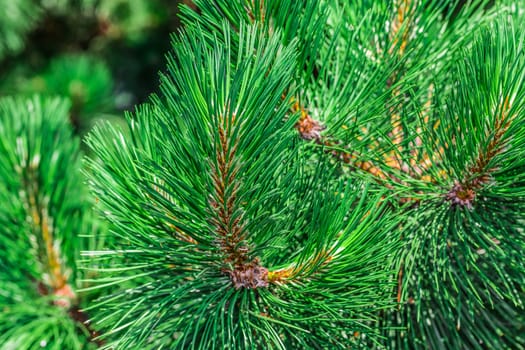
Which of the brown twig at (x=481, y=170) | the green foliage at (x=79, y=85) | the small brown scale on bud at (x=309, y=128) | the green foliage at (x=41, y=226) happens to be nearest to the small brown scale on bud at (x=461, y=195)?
the brown twig at (x=481, y=170)

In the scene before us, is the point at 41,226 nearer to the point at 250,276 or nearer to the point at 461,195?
the point at 250,276

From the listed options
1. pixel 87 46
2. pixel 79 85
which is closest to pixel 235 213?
pixel 79 85

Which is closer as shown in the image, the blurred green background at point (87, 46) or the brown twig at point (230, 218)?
the brown twig at point (230, 218)

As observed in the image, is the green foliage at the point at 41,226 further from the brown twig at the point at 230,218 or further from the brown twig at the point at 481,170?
the brown twig at the point at 481,170

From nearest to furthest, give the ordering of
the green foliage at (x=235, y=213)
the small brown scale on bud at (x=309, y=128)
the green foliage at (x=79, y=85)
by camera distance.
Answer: the green foliage at (x=235, y=213) < the small brown scale on bud at (x=309, y=128) < the green foliage at (x=79, y=85)

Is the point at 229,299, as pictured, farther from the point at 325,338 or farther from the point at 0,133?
the point at 0,133

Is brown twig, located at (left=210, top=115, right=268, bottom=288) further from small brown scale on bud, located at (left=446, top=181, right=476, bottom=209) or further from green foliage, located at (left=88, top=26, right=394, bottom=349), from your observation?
small brown scale on bud, located at (left=446, top=181, right=476, bottom=209)
